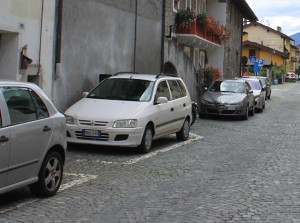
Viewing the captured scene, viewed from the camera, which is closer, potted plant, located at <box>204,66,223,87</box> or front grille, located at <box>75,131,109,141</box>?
front grille, located at <box>75,131,109,141</box>

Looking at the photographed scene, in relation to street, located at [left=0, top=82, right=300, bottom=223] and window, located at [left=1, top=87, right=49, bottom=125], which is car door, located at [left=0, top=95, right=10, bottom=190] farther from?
street, located at [left=0, top=82, right=300, bottom=223]

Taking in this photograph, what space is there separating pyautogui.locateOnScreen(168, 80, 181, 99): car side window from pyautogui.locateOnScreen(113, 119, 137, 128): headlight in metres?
2.41

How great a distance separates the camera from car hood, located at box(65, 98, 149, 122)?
33.1 feet

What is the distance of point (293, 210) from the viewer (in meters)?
6.17

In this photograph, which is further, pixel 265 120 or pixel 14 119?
pixel 265 120

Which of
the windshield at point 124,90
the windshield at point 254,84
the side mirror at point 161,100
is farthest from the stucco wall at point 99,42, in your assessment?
the windshield at point 254,84

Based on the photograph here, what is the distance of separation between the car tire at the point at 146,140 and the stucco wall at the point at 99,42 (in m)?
3.05

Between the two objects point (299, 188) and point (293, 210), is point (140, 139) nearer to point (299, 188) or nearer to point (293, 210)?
point (299, 188)

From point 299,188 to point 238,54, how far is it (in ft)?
101

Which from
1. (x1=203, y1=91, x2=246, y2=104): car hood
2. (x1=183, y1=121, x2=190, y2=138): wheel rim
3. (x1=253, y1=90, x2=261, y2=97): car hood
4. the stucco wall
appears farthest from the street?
(x1=253, y1=90, x2=261, y2=97): car hood

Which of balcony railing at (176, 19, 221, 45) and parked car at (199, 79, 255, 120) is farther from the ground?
balcony railing at (176, 19, 221, 45)

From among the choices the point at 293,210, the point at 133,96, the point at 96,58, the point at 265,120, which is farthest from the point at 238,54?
the point at 293,210

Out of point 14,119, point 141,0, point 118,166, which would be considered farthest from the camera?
point 141,0

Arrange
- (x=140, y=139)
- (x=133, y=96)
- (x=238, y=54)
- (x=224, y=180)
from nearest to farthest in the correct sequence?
(x=224, y=180)
(x=140, y=139)
(x=133, y=96)
(x=238, y=54)
